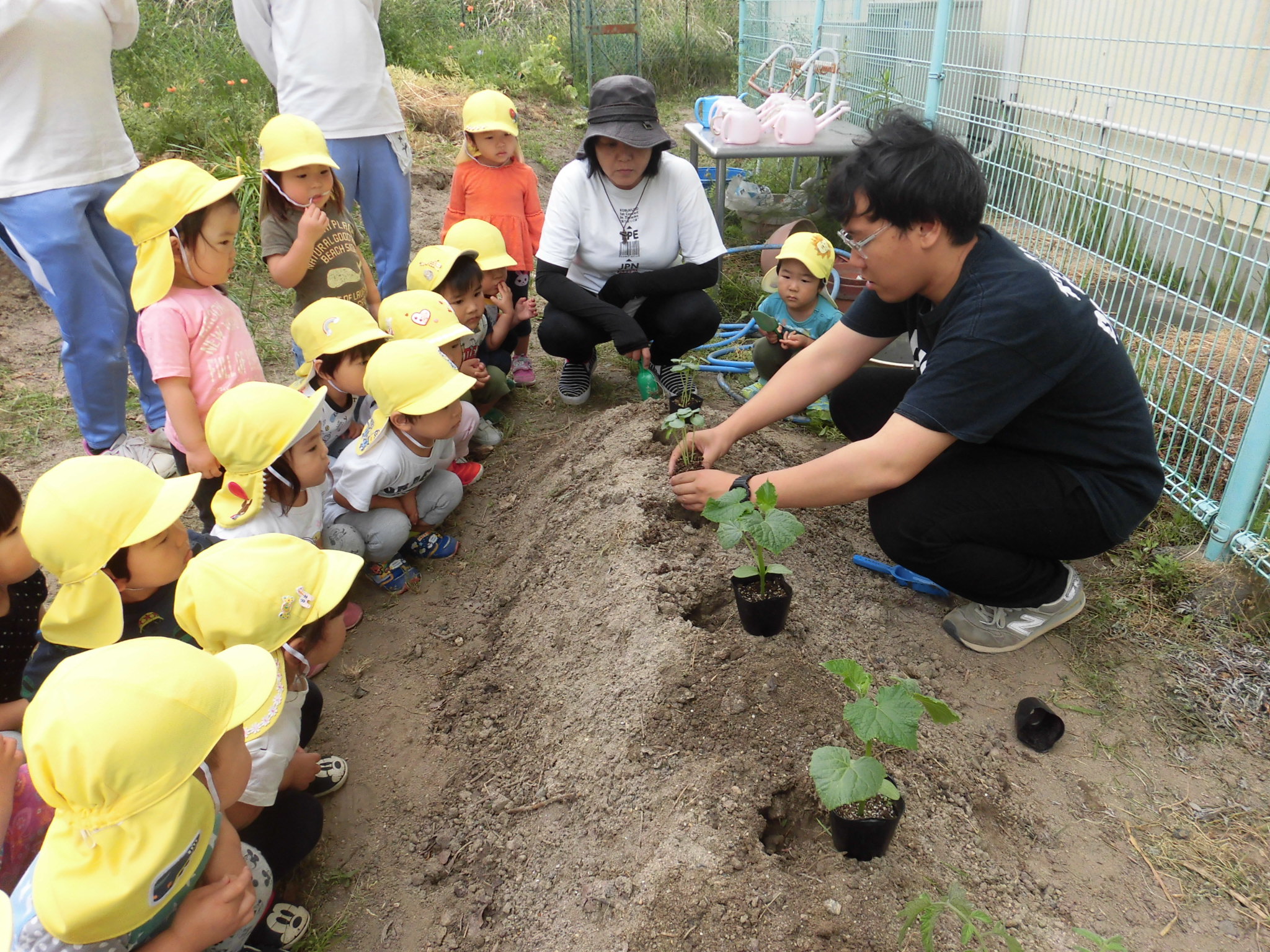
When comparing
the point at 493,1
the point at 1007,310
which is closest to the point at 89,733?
the point at 1007,310

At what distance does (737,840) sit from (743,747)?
0.83 feet

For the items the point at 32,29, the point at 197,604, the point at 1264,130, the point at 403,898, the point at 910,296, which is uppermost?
the point at 32,29

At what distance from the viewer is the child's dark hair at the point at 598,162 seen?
3.67 meters

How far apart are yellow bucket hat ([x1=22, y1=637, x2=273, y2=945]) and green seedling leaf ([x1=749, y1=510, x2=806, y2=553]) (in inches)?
46.0

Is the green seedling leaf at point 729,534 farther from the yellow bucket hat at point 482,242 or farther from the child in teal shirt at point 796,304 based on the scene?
the yellow bucket hat at point 482,242

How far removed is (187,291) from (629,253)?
6.15 feet

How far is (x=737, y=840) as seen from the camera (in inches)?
70.0

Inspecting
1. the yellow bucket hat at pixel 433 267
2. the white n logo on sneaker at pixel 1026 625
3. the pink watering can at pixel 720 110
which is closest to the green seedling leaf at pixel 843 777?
the white n logo on sneaker at pixel 1026 625

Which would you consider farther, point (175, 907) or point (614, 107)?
point (614, 107)

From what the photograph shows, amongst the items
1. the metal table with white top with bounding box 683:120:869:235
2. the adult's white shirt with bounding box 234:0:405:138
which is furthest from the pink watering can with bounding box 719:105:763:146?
the adult's white shirt with bounding box 234:0:405:138

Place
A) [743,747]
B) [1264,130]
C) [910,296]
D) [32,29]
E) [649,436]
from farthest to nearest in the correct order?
[649,436] < [32,29] < [1264,130] < [910,296] < [743,747]

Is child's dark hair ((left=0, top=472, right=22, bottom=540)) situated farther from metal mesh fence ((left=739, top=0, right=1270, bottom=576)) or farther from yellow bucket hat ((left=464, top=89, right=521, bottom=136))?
metal mesh fence ((left=739, top=0, right=1270, bottom=576))

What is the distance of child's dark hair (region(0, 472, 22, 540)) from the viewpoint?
6.64 ft

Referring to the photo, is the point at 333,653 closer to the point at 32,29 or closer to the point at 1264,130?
the point at 32,29
